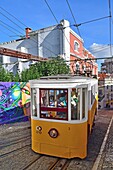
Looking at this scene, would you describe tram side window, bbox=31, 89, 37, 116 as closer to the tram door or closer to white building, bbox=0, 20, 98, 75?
the tram door

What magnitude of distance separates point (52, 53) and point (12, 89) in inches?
429

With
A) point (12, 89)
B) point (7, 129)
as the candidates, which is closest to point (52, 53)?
point (12, 89)

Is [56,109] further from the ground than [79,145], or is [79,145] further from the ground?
[56,109]

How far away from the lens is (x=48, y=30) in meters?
20.3

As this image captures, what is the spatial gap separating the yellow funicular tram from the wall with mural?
4746 millimetres

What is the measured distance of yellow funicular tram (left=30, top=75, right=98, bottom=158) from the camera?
486 cm

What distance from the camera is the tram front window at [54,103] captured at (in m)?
4.99

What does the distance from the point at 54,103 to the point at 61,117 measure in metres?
0.52

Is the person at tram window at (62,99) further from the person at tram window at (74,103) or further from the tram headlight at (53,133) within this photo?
the tram headlight at (53,133)

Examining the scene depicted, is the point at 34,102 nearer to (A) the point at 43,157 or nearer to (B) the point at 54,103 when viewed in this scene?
(B) the point at 54,103

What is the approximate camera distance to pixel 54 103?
5277mm

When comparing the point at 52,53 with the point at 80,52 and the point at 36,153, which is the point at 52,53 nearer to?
the point at 80,52

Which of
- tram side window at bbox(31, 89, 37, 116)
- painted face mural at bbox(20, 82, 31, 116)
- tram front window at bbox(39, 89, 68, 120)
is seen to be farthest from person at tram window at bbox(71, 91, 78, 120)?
painted face mural at bbox(20, 82, 31, 116)

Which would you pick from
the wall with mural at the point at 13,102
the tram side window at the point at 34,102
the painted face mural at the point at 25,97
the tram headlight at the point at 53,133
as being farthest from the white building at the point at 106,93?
the tram headlight at the point at 53,133
